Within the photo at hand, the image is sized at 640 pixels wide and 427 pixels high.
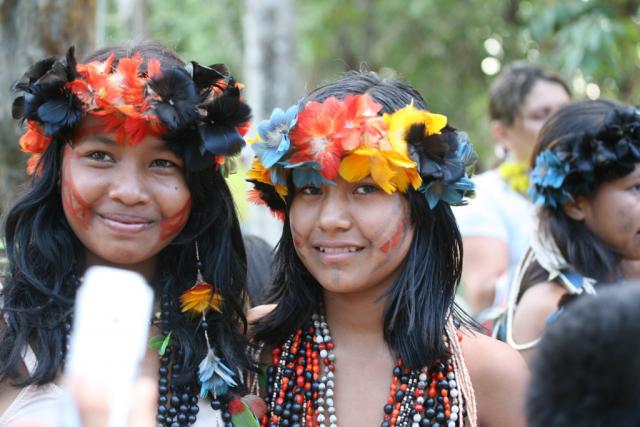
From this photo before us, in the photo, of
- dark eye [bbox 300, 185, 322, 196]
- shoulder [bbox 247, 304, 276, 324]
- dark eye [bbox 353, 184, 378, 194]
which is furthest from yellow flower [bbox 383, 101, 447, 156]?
shoulder [bbox 247, 304, 276, 324]

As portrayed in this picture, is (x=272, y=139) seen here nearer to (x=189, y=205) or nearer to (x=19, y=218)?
(x=189, y=205)

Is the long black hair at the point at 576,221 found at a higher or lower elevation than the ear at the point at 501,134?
lower

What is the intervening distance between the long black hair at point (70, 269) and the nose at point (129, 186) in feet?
0.56

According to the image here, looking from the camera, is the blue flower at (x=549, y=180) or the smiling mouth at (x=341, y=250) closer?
the smiling mouth at (x=341, y=250)

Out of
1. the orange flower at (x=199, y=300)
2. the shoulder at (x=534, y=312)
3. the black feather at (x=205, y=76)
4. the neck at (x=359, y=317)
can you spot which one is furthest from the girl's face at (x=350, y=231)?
the shoulder at (x=534, y=312)

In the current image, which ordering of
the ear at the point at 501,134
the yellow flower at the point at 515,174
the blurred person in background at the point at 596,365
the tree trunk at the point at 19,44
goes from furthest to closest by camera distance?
the ear at the point at 501,134
the yellow flower at the point at 515,174
the tree trunk at the point at 19,44
the blurred person in background at the point at 596,365

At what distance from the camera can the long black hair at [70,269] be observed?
2770mm

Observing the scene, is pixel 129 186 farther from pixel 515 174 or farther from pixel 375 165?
pixel 515 174

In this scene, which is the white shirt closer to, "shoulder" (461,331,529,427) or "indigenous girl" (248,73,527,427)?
"indigenous girl" (248,73,527,427)

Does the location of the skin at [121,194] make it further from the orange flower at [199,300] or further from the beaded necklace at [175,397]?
the orange flower at [199,300]

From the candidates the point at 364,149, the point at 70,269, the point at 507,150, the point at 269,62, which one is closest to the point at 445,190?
the point at 364,149

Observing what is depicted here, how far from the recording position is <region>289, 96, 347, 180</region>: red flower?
9.26 feet

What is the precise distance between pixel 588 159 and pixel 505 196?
5.24 feet

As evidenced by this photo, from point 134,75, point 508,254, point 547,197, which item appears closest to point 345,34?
point 508,254
